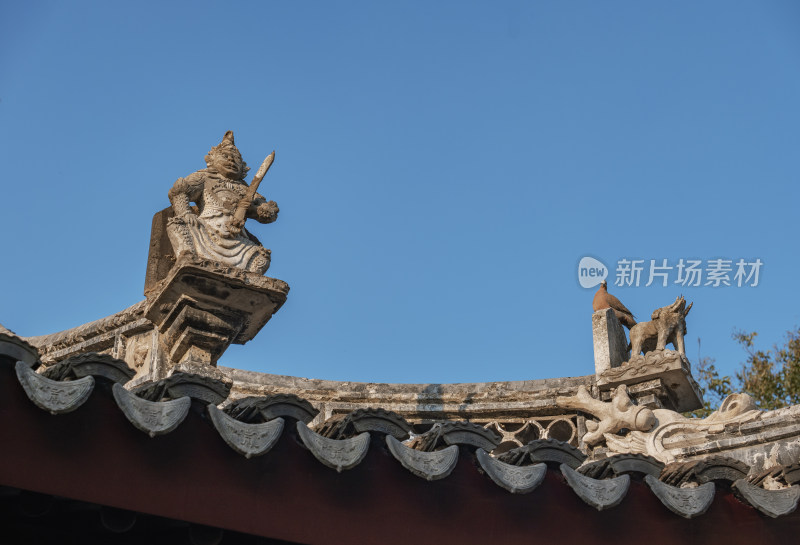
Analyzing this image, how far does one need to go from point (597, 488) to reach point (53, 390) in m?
2.32

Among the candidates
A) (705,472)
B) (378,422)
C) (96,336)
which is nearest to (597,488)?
(705,472)

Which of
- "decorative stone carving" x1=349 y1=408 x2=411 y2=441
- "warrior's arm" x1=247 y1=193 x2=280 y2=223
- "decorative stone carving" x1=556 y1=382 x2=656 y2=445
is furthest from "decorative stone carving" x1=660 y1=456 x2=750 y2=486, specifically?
"warrior's arm" x1=247 y1=193 x2=280 y2=223

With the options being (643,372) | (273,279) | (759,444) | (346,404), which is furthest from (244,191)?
(759,444)

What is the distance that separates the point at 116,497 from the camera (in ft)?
14.1

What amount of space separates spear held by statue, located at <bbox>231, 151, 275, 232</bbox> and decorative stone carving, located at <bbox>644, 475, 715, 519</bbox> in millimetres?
4057

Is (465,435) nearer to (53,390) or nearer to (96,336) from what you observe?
(53,390)

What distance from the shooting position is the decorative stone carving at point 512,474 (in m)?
4.74

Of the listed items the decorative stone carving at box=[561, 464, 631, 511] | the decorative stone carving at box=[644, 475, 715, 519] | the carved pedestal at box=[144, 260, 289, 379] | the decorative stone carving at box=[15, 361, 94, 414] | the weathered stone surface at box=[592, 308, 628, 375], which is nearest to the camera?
the decorative stone carving at box=[15, 361, 94, 414]

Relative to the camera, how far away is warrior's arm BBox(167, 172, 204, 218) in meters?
8.29

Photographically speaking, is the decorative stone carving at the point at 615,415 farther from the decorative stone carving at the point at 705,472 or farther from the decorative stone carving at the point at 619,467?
the decorative stone carving at the point at 619,467

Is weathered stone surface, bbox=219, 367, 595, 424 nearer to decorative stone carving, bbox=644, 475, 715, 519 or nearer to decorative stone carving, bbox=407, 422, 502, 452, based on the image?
decorative stone carving, bbox=644, 475, 715, 519

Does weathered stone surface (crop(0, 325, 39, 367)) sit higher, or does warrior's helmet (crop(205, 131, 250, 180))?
warrior's helmet (crop(205, 131, 250, 180))

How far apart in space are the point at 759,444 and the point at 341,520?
13.7ft

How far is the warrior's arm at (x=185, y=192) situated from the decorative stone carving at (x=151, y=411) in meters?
4.04
